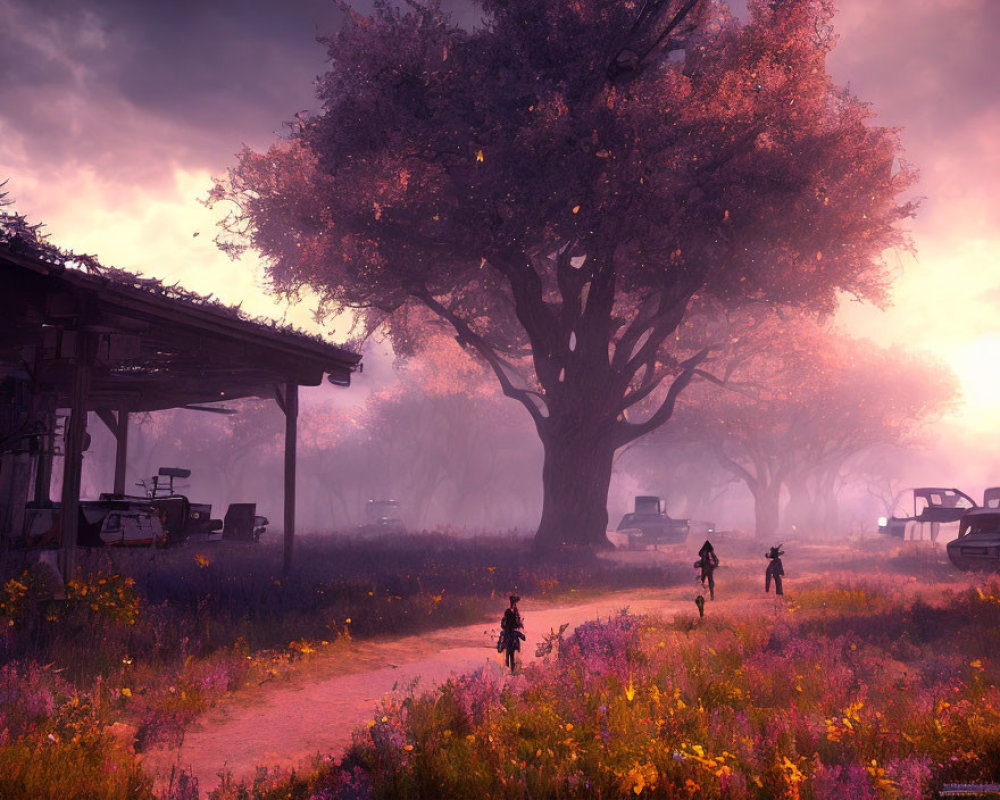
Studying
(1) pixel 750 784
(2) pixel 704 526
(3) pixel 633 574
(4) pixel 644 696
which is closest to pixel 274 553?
(3) pixel 633 574

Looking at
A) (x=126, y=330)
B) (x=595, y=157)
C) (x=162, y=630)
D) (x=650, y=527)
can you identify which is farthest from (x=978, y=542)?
(x=126, y=330)

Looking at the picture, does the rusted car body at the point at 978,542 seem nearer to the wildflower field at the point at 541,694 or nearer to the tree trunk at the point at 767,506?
the wildflower field at the point at 541,694

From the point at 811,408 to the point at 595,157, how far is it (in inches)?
1291

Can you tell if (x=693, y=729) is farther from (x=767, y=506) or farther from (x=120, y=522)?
(x=767, y=506)

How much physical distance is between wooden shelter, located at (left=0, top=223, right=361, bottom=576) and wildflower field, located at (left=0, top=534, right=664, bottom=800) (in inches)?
58.6

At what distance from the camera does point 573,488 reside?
23.9 metres

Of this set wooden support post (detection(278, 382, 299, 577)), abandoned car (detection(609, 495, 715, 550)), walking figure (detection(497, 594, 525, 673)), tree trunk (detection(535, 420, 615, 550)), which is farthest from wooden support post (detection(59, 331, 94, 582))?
abandoned car (detection(609, 495, 715, 550))

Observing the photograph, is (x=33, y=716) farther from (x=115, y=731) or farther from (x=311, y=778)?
(x=311, y=778)

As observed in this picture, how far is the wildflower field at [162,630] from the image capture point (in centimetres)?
584

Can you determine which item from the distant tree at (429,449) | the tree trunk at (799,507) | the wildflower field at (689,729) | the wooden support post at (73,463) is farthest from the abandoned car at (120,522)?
the tree trunk at (799,507)

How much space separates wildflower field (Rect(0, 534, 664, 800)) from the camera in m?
5.84

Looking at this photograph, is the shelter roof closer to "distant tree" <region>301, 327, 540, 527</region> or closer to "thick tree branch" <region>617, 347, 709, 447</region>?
"thick tree branch" <region>617, 347, 709, 447</region>

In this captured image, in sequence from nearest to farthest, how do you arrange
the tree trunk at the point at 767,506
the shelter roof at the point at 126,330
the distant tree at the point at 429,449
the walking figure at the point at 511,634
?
the walking figure at the point at 511,634 < the shelter roof at the point at 126,330 < the tree trunk at the point at 767,506 < the distant tree at the point at 429,449

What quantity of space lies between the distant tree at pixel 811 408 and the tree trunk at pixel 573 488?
58.4 ft
